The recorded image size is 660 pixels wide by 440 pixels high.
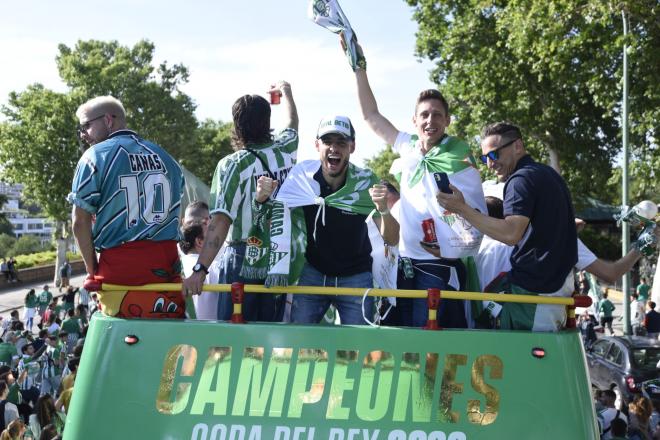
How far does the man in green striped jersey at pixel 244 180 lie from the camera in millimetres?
4426

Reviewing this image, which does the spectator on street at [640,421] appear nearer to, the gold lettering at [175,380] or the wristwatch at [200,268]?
the wristwatch at [200,268]

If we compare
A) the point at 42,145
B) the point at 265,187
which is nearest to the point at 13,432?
the point at 265,187

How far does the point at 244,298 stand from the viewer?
4.29 m

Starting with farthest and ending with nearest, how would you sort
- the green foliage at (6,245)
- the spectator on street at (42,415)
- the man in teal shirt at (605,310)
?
1. the green foliage at (6,245)
2. the man in teal shirt at (605,310)
3. the spectator on street at (42,415)

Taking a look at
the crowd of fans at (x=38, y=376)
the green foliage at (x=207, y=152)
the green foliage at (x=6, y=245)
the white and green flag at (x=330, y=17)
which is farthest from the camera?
the green foliage at (x=6, y=245)

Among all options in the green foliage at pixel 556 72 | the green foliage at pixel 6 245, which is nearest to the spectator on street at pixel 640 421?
the green foliage at pixel 556 72

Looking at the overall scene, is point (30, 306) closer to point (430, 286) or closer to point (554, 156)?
point (554, 156)

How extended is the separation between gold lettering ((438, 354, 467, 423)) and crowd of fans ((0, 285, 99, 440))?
6.90 ft

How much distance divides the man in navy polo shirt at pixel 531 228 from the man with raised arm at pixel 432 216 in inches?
11.9

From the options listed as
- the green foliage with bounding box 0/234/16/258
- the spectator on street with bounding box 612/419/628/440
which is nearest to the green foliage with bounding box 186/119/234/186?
the green foliage with bounding box 0/234/16/258

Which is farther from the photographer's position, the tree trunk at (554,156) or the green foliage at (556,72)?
the tree trunk at (554,156)

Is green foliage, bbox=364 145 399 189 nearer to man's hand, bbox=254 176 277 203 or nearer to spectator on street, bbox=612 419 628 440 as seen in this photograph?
spectator on street, bbox=612 419 628 440

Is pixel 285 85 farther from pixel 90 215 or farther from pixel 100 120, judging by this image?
pixel 90 215

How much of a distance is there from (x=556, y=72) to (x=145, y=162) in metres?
20.6
